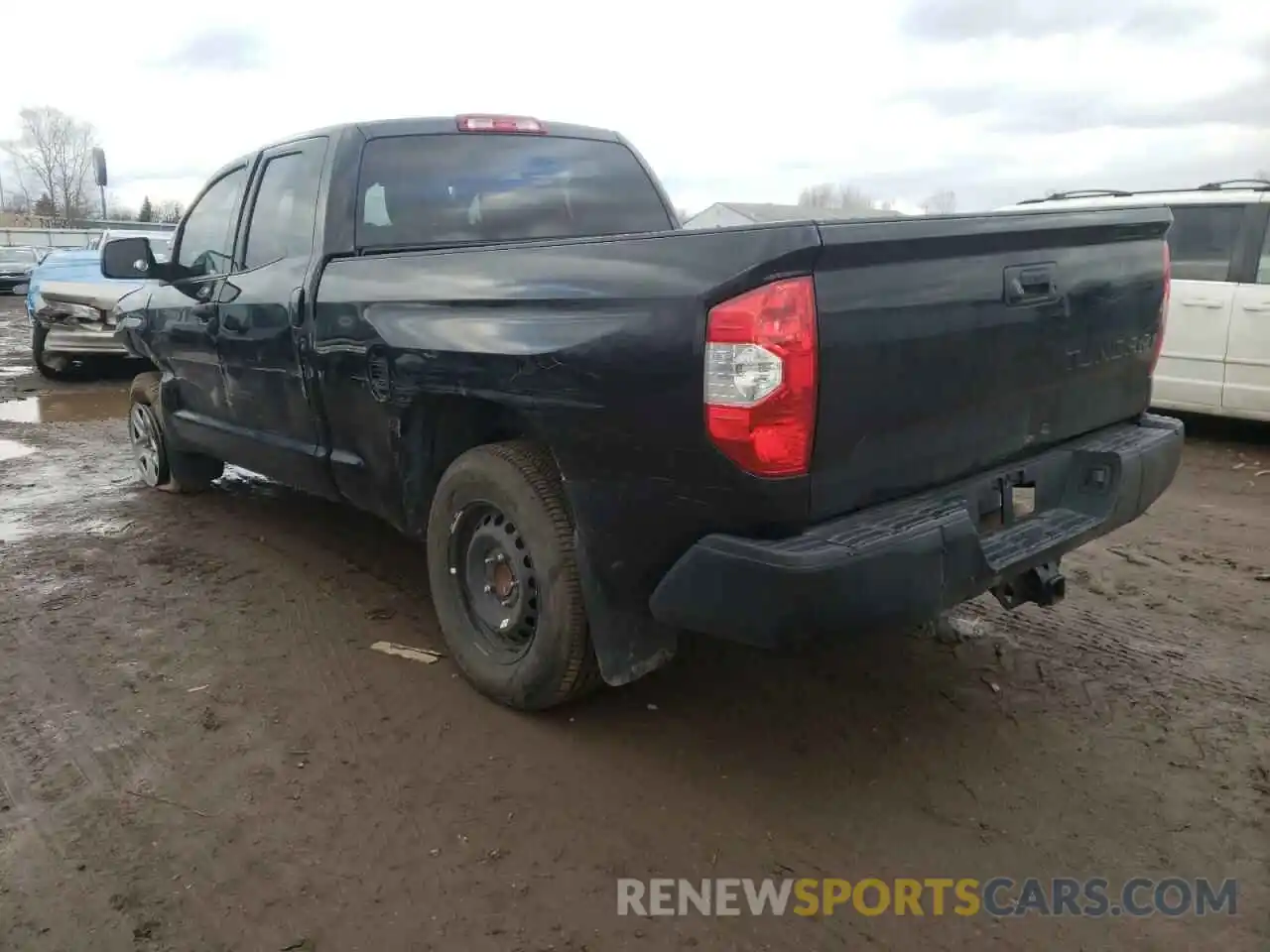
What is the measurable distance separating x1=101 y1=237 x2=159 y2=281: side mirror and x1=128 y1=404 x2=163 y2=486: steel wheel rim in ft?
3.93

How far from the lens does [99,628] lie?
413cm

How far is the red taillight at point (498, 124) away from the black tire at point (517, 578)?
1.81m

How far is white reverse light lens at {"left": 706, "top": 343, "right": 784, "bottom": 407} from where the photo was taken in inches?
91.1

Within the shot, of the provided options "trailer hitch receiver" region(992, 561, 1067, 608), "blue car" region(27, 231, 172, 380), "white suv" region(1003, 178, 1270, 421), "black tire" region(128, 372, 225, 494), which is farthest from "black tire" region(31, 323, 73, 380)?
"trailer hitch receiver" region(992, 561, 1067, 608)

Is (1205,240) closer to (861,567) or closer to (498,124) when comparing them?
(498,124)

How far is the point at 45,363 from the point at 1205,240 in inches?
474

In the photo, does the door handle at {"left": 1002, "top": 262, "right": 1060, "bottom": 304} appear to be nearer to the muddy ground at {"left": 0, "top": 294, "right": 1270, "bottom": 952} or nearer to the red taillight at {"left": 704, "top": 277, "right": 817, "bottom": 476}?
the red taillight at {"left": 704, "top": 277, "right": 817, "bottom": 476}

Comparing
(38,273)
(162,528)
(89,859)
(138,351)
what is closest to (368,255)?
(89,859)

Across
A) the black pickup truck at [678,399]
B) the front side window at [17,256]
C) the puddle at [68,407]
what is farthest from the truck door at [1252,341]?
the front side window at [17,256]

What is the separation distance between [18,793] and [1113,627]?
12.6ft

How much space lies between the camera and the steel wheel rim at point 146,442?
6207mm

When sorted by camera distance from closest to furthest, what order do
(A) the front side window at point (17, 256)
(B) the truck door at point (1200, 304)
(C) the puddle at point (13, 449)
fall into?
(B) the truck door at point (1200, 304), (C) the puddle at point (13, 449), (A) the front side window at point (17, 256)

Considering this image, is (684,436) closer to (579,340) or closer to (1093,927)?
(579,340)
